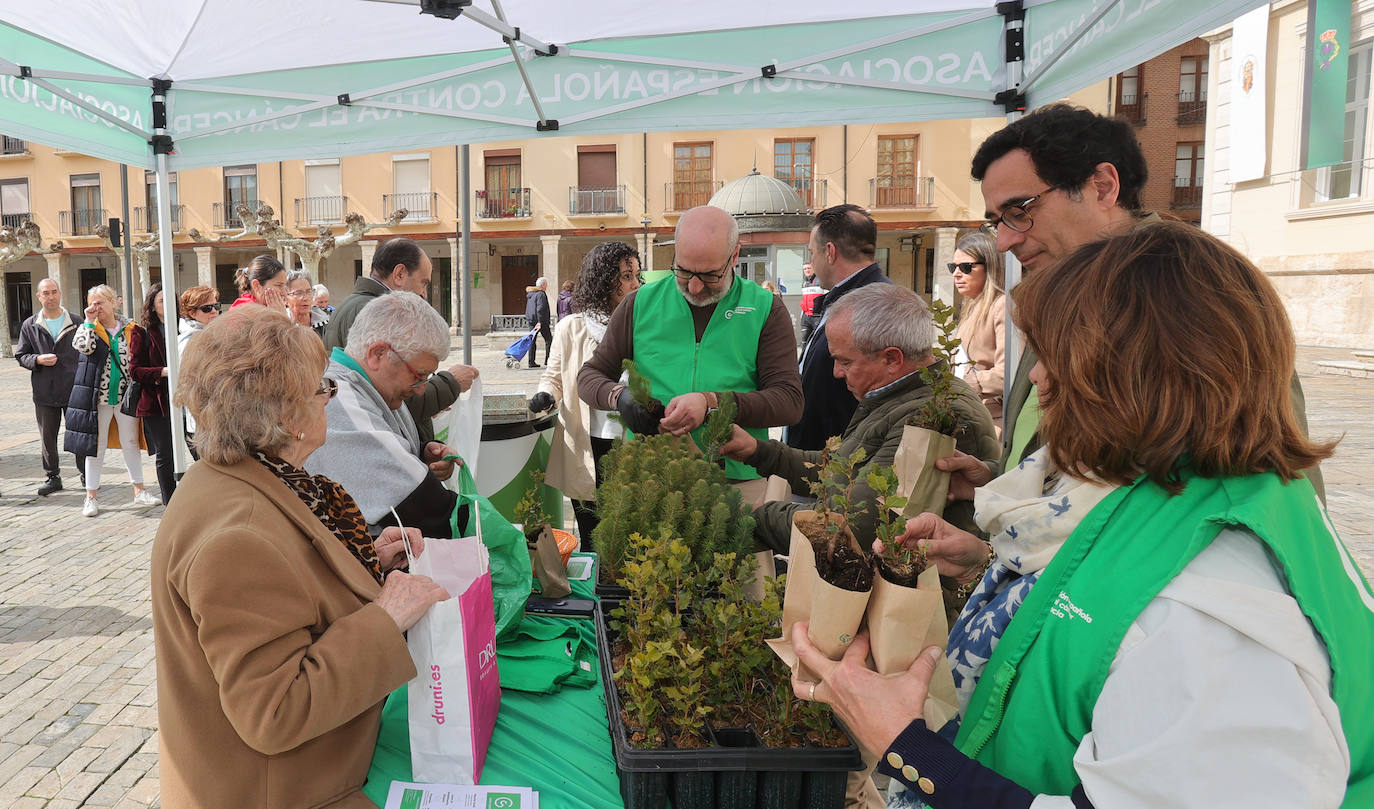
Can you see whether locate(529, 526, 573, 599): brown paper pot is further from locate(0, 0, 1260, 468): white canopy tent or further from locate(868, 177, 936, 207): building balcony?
locate(868, 177, 936, 207): building balcony

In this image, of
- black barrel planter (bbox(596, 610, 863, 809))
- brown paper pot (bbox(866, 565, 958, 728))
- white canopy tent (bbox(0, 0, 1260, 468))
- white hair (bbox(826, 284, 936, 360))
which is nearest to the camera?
brown paper pot (bbox(866, 565, 958, 728))

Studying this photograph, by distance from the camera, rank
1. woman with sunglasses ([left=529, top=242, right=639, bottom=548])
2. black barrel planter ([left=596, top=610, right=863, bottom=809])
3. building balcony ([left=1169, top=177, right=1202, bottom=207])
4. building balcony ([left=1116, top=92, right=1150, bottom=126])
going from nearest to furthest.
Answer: black barrel planter ([left=596, top=610, right=863, bottom=809])
woman with sunglasses ([left=529, top=242, right=639, bottom=548])
building balcony ([left=1169, top=177, right=1202, bottom=207])
building balcony ([left=1116, top=92, right=1150, bottom=126])

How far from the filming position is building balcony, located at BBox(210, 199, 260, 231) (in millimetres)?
33188

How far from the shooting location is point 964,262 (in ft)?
15.6

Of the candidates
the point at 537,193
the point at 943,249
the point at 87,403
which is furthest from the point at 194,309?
the point at 943,249

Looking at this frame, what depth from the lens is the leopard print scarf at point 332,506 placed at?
5.49 feet

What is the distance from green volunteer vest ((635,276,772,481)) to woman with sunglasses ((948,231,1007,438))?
178 centimetres

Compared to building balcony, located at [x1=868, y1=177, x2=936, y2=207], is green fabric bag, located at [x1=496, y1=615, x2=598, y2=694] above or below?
below

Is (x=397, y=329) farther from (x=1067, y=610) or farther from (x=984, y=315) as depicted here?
(x=984, y=315)

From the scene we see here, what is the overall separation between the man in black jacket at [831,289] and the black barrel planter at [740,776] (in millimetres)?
2058

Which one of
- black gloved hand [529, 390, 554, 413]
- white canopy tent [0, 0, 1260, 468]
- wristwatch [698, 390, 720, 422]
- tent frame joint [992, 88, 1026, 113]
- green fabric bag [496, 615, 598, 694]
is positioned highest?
white canopy tent [0, 0, 1260, 468]

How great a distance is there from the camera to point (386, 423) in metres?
2.58

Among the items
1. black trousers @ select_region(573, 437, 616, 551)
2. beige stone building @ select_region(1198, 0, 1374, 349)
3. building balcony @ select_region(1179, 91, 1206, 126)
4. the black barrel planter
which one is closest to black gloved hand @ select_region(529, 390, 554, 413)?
black trousers @ select_region(573, 437, 616, 551)

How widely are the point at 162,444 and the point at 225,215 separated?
103ft
